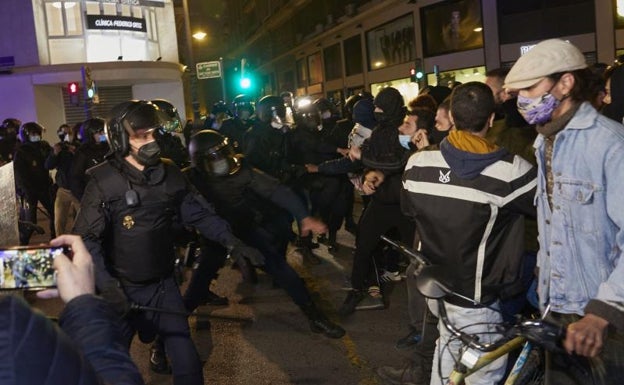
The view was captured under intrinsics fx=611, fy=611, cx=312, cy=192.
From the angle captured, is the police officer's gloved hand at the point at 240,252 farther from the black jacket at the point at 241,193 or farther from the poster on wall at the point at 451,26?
the poster on wall at the point at 451,26

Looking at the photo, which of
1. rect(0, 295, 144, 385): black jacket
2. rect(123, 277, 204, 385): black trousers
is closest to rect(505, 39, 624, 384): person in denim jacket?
rect(0, 295, 144, 385): black jacket

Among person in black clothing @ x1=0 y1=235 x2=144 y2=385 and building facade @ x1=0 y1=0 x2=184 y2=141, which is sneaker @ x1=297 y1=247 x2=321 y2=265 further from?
building facade @ x1=0 y1=0 x2=184 y2=141

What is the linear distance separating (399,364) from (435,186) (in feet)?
7.53

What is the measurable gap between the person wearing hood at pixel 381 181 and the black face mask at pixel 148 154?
2303 millimetres

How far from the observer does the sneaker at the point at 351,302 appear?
6004 millimetres

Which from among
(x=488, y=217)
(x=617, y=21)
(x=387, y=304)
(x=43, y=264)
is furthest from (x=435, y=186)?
(x=617, y=21)

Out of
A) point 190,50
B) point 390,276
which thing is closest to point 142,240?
point 390,276

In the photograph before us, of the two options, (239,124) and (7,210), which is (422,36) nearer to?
(239,124)

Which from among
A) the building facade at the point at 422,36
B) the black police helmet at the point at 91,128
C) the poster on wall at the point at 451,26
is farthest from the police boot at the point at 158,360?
the poster on wall at the point at 451,26

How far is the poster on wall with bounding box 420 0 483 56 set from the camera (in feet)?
79.0

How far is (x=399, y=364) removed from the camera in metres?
4.84

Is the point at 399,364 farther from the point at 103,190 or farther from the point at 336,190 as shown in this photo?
the point at 336,190

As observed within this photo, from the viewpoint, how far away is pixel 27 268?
6.64 feet

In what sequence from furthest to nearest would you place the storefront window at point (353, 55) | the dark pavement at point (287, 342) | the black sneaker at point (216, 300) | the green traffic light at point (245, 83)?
the storefront window at point (353, 55) → the green traffic light at point (245, 83) → the black sneaker at point (216, 300) → the dark pavement at point (287, 342)
